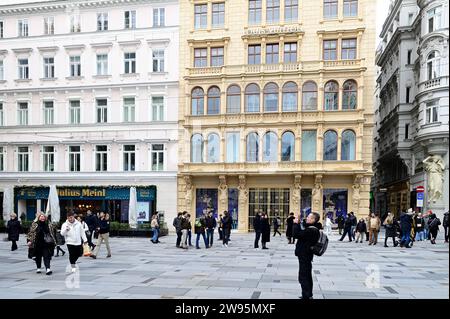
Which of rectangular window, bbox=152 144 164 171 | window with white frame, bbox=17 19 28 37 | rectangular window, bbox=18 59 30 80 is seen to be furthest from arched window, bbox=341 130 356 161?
rectangular window, bbox=18 59 30 80

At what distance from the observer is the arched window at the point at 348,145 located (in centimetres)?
2747

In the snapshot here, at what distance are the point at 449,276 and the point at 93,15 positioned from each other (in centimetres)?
3229

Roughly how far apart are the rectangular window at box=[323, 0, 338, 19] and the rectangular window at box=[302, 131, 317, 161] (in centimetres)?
854

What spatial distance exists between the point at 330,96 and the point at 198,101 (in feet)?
32.0

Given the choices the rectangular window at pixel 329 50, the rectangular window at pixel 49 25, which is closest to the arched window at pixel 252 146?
the rectangular window at pixel 329 50

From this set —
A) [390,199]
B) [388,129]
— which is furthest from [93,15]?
[390,199]

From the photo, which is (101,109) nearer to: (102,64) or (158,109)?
(102,64)

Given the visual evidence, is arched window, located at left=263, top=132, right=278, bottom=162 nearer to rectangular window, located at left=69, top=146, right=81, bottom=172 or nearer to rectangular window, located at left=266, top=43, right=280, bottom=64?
rectangular window, located at left=266, top=43, right=280, bottom=64

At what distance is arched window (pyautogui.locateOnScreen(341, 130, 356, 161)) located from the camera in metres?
27.5

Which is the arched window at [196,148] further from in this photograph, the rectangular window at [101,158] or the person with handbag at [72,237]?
the person with handbag at [72,237]

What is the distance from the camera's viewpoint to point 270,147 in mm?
28312

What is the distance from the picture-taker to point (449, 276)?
219cm

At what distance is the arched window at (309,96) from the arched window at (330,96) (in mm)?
774
